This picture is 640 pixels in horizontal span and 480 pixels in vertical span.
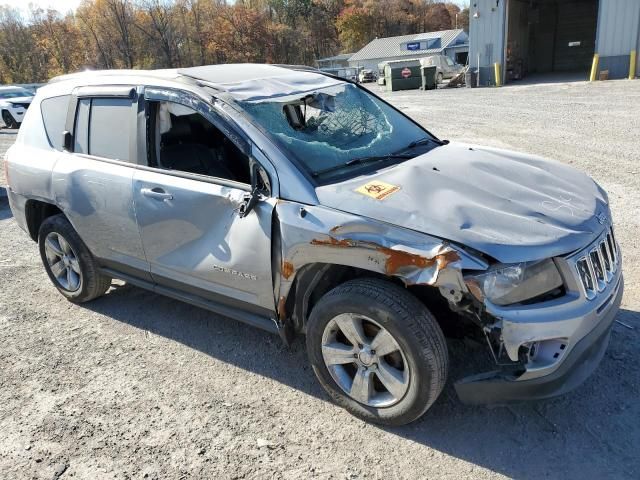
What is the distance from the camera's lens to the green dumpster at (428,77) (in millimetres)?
26906

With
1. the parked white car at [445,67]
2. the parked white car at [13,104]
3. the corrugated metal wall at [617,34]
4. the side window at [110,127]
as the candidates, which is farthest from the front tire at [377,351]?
the parked white car at [445,67]

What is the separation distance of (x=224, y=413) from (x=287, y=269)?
94 cm

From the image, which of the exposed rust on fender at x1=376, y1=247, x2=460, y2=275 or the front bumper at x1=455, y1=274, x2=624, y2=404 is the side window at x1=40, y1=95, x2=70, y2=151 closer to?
the exposed rust on fender at x1=376, y1=247, x2=460, y2=275

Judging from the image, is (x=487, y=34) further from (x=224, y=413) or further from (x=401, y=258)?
(x=224, y=413)

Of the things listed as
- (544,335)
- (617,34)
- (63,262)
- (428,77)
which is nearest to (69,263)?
(63,262)

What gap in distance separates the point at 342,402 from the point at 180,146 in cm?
209

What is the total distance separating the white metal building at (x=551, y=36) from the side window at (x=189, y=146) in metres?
23.5

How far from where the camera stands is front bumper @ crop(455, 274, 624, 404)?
2.41 meters

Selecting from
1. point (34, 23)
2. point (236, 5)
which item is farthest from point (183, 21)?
point (34, 23)

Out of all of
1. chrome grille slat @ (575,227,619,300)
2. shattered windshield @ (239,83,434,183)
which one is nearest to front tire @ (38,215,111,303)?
shattered windshield @ (239,83,434,183)

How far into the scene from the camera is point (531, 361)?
242 cm

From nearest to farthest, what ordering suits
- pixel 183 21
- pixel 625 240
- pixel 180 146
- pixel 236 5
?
pixel 180 146 → pixel 625 240 → pixel 183 21 → pixel 236 5

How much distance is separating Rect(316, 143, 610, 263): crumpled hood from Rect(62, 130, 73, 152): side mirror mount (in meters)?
2.33

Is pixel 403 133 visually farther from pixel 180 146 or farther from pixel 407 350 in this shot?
pixel 407 350
